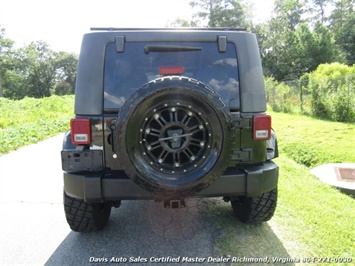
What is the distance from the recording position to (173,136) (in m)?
2.27

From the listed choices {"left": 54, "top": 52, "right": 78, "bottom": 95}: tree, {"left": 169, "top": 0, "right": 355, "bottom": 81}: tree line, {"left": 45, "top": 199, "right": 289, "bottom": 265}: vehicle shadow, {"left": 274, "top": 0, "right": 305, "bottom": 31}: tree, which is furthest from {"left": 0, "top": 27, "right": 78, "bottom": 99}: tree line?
{"left": 45, "top": 199, "right": 289, "bottom": 265}: vehicle shadow

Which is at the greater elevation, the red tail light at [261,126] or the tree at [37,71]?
the tree at [37,71]

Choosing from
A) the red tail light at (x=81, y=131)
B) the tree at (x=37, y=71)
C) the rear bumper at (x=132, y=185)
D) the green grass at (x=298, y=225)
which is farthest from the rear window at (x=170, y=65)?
the tree at (x=37, y=71)

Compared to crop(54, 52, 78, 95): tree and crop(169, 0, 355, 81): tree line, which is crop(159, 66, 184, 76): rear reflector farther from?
crop(54, 52, 78, 95): tree

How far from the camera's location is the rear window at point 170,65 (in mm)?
2523

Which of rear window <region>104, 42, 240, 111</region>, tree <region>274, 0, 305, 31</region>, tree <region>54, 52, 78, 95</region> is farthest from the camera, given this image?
tree <region>54, 52, 78, 95</region>

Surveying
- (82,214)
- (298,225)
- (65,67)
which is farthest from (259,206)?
(65,67)

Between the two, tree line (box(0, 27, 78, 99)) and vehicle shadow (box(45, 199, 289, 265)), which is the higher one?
tree line (box(0, 27, 78, 99))

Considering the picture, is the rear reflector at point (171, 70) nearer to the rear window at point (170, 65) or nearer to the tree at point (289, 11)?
the rear window at point (170, 65)

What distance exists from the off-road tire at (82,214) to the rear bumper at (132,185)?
0.34 metres

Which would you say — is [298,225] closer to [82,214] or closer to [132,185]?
[132,185]

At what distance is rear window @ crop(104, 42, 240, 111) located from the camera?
8.28ft

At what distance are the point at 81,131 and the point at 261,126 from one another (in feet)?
5.15

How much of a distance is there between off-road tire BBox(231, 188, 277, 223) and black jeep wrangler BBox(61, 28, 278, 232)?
0.37 metres
